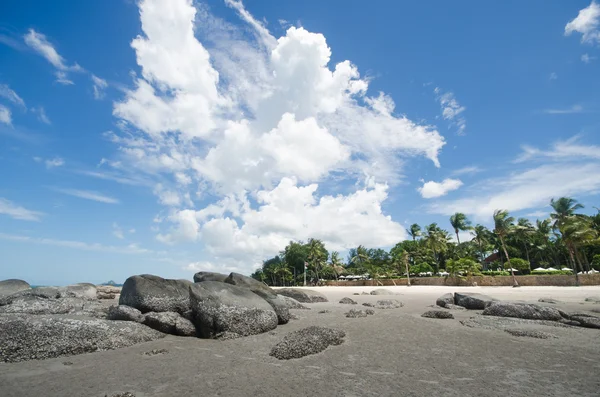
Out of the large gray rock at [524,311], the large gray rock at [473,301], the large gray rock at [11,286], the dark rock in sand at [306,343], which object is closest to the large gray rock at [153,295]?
the dark rock in sand at [306,343]

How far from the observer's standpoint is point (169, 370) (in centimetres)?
812

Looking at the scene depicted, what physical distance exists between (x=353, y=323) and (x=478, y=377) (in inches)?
309

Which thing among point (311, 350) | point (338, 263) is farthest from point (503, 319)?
point (338, 263)

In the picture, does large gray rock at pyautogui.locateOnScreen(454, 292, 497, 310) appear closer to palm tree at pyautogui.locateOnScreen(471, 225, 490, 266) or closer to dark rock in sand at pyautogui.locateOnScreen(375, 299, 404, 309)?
dark rock in sand at pyautogui.locateOnScreen(375, 299, 404, 309)

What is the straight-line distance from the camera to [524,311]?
1598cm

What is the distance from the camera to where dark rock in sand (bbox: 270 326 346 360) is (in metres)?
9.40

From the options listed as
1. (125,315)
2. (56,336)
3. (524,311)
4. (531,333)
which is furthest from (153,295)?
(524,311)

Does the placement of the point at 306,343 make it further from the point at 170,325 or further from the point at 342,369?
the point at 170,325

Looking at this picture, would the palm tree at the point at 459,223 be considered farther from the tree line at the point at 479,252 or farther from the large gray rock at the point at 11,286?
the large gray rock at the point at 11,286

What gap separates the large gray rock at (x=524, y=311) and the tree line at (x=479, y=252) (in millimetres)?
34229

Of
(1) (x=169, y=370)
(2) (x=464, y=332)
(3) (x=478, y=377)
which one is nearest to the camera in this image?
(3) (x=478, y=377)

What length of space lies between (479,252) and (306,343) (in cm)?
9492

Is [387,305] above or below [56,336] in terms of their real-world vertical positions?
below

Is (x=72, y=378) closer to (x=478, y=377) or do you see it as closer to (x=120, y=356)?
(x=120, y=356)
